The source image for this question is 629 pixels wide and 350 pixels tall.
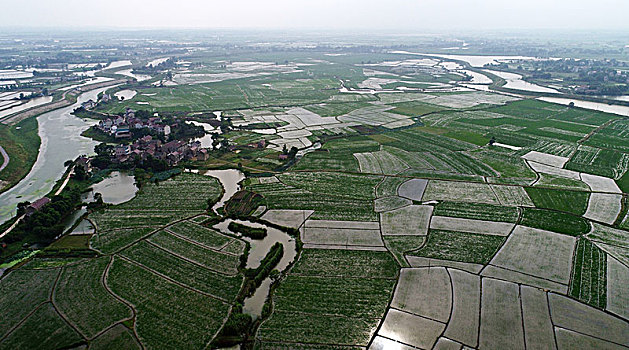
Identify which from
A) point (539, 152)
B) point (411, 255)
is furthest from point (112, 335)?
point (539, 152)

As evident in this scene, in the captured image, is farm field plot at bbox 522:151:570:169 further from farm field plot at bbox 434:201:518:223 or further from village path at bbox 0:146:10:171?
village path at bbox 0:146:10:171

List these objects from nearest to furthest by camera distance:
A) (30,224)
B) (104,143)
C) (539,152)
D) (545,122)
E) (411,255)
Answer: (411,255) → (30,224) → (539,152) → (104,143) → (545,122)

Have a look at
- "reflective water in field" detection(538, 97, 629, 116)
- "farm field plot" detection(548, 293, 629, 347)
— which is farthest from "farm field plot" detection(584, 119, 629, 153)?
"farm field plot" detection(548, 293, 629, 347)

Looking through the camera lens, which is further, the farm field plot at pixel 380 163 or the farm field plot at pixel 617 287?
the farm field plot at pixel 380 163

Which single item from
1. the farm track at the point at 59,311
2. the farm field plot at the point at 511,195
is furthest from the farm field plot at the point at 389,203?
the farm track at the point at 59,311

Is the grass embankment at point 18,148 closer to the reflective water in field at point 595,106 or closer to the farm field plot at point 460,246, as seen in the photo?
the farm field plot at point 460,246

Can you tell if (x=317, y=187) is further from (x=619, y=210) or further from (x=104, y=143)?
(x=104, y=143)
